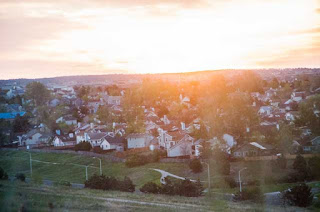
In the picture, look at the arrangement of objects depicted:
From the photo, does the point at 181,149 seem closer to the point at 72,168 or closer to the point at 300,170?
the point at 72,168

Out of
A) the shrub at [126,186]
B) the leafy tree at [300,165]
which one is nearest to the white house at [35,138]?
the shrub at [126,186]

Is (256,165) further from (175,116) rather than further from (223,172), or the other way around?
(175,116)

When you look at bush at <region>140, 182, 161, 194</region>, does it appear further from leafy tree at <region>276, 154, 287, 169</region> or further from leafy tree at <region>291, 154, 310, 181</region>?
leafy tree at <region>276, 154, 287, 169</region>

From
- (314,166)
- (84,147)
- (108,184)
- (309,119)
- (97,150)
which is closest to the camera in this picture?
(108,184)

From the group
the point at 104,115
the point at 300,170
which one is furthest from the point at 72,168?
the point at 104,115

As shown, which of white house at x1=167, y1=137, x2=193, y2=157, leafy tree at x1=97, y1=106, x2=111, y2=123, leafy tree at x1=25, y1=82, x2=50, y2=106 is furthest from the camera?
leafy tree at x1=25, y1=82, x2=50, y2=106

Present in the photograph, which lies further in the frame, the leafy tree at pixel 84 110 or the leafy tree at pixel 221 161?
the leafy tree at pixel 84 110

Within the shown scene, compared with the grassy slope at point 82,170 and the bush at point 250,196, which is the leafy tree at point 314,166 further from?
the bush at point 250,196

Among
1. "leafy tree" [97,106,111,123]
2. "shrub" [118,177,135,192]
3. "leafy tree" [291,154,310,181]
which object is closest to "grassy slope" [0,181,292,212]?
"shrub" [118,177,135,192]

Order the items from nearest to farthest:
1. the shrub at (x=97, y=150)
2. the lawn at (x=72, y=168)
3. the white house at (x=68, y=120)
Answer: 1. the lawn at (x=72, y=168)
2. the shrub at (x=97, y=150)
3. the white house at (x=68, y=120)

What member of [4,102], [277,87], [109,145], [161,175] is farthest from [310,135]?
[4,102]
